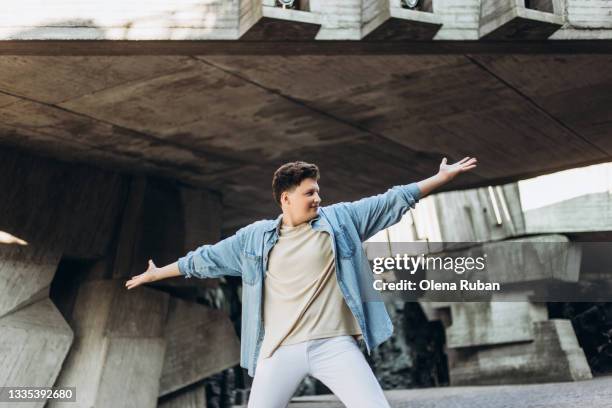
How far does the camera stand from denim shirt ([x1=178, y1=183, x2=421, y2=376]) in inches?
168

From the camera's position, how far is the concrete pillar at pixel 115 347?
32.2 feet

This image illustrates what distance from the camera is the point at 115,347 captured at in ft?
33.0

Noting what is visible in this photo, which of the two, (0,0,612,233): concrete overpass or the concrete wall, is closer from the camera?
(0,0,612,233): concrete overpass

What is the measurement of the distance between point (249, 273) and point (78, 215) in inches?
247

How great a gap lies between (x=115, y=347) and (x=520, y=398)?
5.59 metres

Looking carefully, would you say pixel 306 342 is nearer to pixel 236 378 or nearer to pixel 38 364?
pixel 38 364

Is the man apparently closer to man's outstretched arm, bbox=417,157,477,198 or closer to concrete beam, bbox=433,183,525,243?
man's outstretched arm, bbox=417,157,477,198

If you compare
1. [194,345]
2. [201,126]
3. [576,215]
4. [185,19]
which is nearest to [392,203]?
[185,19]

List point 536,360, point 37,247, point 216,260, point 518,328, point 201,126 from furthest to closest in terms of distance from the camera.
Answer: point 518,328 < point 536,360 < point 37,247 < point 201,126 < point 216,260

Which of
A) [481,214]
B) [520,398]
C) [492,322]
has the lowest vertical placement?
[520,398]

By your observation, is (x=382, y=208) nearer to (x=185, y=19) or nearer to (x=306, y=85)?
(x=185, y=19)

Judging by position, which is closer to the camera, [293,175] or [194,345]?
[293,175]

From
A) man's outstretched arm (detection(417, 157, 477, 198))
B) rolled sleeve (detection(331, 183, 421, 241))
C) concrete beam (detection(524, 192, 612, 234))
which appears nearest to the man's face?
rolled sleeve (detection(331, 183, 421, 241))

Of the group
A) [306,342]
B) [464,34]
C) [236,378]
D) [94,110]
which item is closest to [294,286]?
[306,342]
